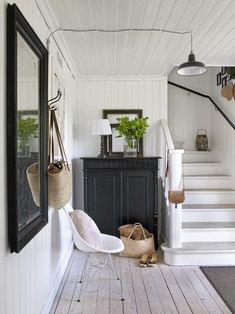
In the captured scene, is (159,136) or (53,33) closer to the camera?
(53,33)

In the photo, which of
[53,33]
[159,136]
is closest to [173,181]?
[159,136]

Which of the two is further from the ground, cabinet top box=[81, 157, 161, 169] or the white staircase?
cabinet top box=[81, 157, 161, 169]

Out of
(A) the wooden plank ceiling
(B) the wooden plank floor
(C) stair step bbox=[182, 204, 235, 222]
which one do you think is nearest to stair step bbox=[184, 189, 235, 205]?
(C) stair step bbox=[182, 204, 235, 222]

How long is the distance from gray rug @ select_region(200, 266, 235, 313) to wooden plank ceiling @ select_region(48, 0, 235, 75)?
2.41 metres

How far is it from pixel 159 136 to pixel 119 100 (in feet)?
2.60

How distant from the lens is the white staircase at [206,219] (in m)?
3.87

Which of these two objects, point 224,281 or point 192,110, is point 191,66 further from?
point 192,110

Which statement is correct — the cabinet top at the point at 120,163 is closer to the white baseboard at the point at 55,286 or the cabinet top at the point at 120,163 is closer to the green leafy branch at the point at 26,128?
the white baseboard at the point at 55,286

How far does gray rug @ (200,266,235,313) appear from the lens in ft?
9.84

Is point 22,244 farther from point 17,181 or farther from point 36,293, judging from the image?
point 36,293

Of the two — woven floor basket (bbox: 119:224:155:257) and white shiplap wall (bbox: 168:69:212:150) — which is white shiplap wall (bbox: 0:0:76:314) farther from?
white shiplap wall (bbox: 168:69:212:150)

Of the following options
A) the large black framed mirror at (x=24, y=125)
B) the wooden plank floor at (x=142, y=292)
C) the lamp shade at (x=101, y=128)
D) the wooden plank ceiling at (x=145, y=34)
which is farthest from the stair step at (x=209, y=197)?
the large black framed mirror at (x=24, y=125)

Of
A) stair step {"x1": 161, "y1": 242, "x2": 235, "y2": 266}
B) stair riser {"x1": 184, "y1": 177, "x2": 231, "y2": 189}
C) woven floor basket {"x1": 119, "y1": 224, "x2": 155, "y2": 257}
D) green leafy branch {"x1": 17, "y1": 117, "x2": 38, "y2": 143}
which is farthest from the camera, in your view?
stair riser {"x1": 184, "y1": 177, "x2": 231, "y2": 189}

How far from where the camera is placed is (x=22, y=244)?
1854mm
